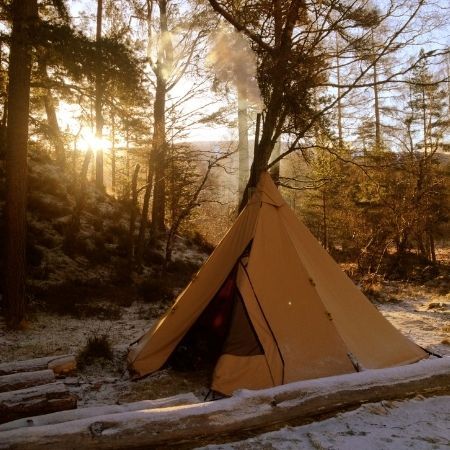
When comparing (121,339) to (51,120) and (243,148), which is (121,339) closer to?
(243,148)

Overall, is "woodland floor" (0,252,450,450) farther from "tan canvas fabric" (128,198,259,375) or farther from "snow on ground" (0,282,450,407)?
"tan canvas fabric" (128,198,259,375)

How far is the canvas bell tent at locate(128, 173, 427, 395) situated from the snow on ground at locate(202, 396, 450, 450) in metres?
0.75

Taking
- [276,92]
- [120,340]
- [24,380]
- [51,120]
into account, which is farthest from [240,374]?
[51,120]

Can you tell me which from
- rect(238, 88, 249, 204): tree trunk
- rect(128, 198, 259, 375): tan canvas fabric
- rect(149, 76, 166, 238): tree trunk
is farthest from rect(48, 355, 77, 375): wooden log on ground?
rect(238, 88, 249, 204): tree trunk

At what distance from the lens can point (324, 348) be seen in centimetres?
478

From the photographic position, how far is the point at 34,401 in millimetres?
3607

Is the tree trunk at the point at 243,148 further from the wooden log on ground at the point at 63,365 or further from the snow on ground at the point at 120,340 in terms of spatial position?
the wooden log on ground at the point at 63,365

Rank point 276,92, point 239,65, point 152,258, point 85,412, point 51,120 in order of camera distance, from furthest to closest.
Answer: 1. point 51,120
2. point 152,258
3. point 239,65
4. point 276,92
5. point 85,412

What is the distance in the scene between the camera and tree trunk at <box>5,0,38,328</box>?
7195mm

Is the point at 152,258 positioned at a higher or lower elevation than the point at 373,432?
higher

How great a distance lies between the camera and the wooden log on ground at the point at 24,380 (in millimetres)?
4031

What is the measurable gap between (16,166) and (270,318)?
17.0ft

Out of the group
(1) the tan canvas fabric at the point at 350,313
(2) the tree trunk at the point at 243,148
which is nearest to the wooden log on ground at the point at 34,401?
(1) the tan canvas fabric at the point at 350,313

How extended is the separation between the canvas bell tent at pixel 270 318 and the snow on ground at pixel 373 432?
2.48ft
